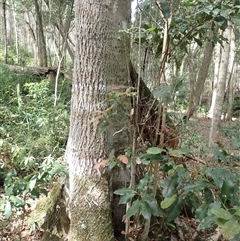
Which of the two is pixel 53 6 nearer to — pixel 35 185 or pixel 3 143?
pixel 3 143

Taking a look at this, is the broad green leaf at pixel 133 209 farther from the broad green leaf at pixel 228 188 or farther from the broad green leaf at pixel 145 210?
the broad green leaf at pixel 228 188

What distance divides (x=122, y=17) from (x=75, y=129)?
0.87 meters

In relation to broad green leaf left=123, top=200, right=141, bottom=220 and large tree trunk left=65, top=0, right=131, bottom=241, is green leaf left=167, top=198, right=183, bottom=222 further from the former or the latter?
large tree trunk left=65, top=0, right=131, bottom=241

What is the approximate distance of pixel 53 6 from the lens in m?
7.72

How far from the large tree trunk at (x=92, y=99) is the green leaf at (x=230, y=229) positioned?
1.06m

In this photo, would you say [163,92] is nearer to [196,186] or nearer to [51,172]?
[196,186]

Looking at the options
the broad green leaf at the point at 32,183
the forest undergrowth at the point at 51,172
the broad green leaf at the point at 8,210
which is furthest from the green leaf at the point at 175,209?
the broad green leaf at the point at 8,210

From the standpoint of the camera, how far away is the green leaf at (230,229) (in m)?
0.96

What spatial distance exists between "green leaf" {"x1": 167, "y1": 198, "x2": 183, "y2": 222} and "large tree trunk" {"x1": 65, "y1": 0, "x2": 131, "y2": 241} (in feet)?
2.03

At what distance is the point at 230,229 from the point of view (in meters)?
0.97

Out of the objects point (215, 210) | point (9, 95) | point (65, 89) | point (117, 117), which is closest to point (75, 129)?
point (117, 117)

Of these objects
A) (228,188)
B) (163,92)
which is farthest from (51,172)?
(228,188)

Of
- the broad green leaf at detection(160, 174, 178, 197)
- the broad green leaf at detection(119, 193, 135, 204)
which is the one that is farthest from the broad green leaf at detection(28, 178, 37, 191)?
the broad green leaf at detection(160, 174, 178, 197)

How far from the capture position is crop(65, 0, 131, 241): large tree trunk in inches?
73.0
